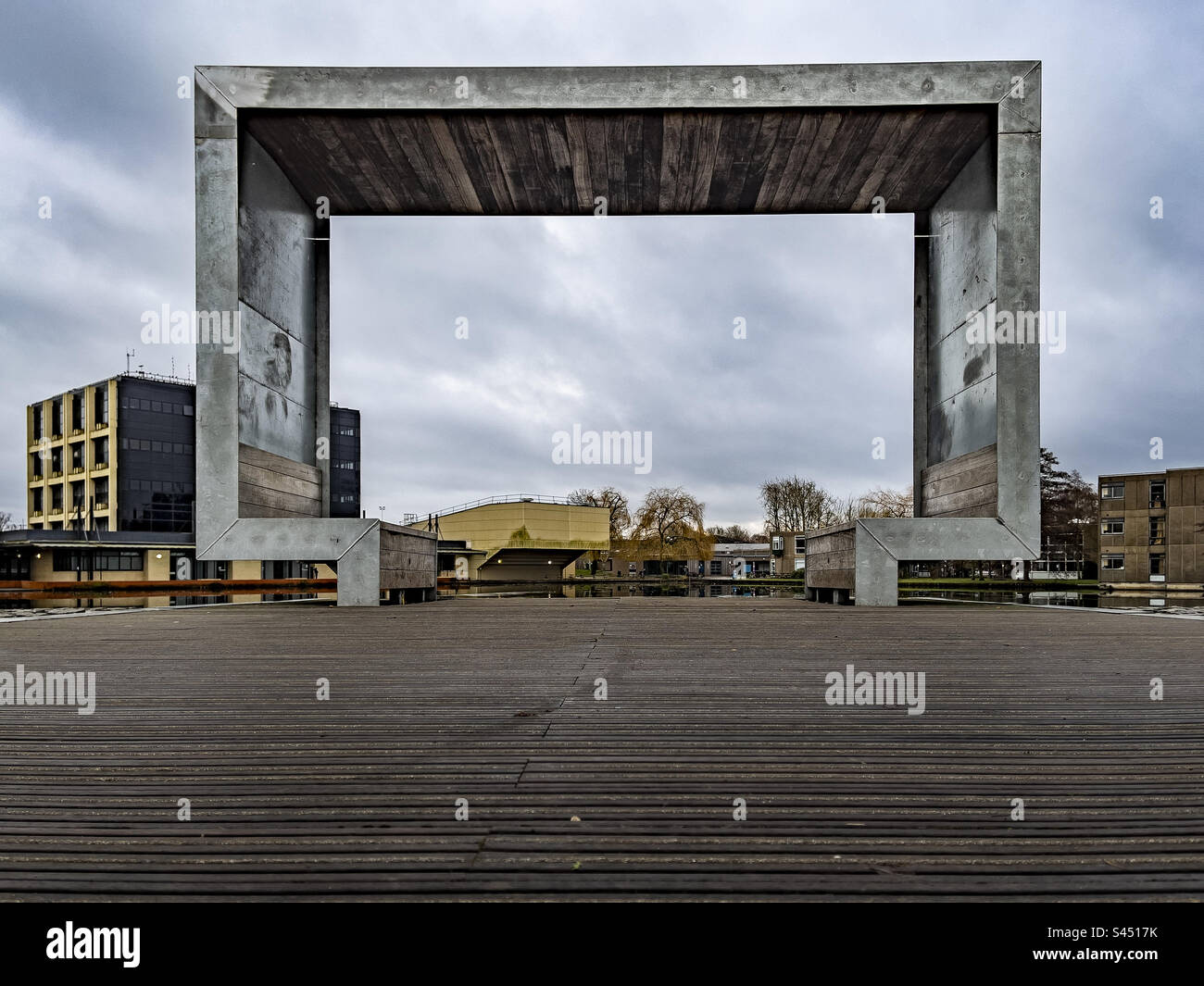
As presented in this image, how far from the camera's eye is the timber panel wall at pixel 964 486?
12500mm

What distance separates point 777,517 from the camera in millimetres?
66000

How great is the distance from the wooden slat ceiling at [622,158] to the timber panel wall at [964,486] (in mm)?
6275

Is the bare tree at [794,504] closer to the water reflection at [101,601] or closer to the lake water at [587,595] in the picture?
the lake water at [587,595]

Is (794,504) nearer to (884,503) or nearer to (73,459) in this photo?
(884,503)

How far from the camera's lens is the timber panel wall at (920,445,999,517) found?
12.5 meters

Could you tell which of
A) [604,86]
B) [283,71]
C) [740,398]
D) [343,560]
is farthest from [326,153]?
[740,398]

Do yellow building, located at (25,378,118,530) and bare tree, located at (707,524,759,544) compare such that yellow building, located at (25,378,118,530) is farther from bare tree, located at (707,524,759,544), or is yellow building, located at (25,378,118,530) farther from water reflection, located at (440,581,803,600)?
bare tree, located at (707,524,759,544)

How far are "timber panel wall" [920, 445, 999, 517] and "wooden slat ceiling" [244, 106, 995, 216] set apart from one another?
247 inches

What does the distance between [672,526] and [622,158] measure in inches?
1418

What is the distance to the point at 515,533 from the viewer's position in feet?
152
